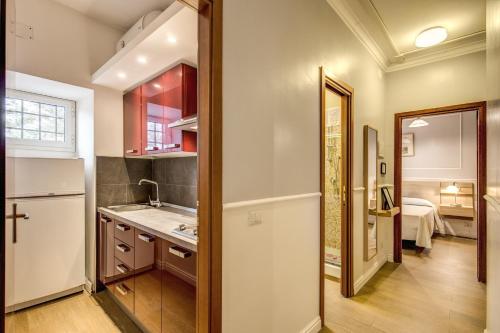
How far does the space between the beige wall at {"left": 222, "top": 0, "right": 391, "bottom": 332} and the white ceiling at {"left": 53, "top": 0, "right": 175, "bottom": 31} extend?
4.71ft

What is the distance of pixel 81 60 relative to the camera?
249 cm

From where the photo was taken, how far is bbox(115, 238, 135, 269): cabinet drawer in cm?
198

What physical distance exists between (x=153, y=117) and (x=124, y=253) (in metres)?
1.33

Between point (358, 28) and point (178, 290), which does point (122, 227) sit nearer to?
point (178, 290)

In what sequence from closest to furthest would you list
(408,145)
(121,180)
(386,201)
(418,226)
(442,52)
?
(121,180) → (442,52) → (386,201) → (418,226) → (408,145)

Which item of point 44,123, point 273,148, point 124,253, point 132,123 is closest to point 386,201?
point 273,148

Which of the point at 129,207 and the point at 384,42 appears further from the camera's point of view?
the point at 384,42

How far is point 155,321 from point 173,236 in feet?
2.26

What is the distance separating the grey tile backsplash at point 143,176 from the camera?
2627 millimetres

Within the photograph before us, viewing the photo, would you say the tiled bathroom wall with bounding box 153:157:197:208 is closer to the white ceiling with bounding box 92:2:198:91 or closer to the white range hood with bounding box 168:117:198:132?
the white range hood with bounding box 168:117:198:132

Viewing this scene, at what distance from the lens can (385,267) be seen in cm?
331

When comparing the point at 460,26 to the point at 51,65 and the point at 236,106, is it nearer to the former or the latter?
the point at 236,106

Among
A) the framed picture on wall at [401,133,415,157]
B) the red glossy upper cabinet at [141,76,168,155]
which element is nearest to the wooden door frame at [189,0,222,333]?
the red glossy upper cabinet at [141,76,168,155]

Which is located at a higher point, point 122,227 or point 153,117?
point 153,117
